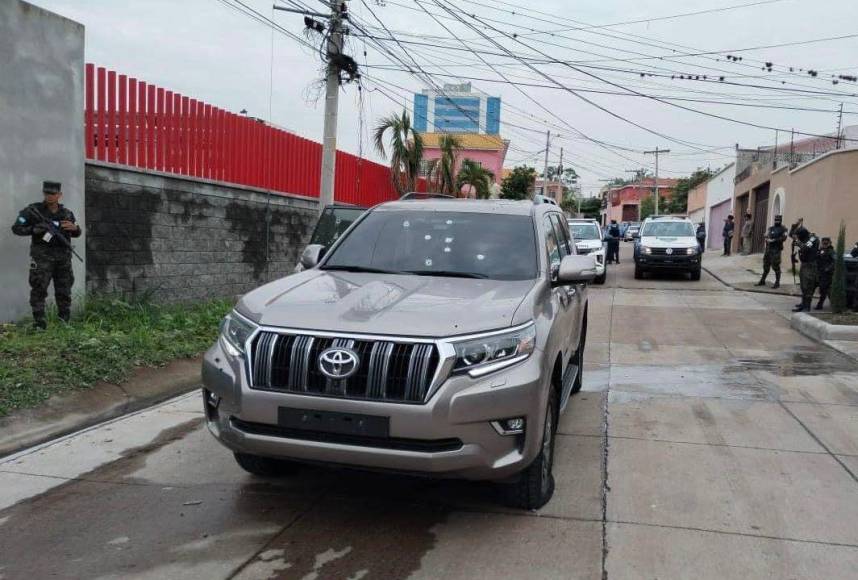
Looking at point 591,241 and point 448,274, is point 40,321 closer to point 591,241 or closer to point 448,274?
point 448,274

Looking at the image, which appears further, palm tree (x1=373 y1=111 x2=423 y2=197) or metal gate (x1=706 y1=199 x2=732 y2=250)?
metal gate (x1=706 y1=199 x2=732 y2=250)

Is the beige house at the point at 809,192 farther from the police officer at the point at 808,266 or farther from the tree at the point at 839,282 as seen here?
the tree at the point at 839,282

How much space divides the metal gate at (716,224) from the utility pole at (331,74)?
3069 cm

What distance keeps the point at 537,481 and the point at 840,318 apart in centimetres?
939

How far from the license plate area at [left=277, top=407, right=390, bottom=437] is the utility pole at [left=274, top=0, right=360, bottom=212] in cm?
995

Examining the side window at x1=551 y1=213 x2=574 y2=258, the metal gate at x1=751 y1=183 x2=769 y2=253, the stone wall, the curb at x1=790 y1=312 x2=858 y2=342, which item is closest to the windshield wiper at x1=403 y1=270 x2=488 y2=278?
the side window at x1=551 y1=213 x2=574 y2=258

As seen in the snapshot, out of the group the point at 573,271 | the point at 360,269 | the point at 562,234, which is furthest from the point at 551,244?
the point at 360,269

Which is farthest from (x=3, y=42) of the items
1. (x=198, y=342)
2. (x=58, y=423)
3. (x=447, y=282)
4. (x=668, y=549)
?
(x=668, y=549)

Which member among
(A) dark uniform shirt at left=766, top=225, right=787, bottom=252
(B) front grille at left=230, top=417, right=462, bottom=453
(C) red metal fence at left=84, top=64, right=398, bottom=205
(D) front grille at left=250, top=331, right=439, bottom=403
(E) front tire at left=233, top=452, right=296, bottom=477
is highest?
(C) red metal fence at left=84, top=64, right=398, bottom=205

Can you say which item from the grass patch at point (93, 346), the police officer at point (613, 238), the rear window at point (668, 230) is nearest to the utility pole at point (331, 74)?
the grass patch at point (93, 346)

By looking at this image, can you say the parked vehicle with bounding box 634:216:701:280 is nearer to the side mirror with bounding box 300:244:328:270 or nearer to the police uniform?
the police uniform

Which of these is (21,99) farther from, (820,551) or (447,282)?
(820,551)

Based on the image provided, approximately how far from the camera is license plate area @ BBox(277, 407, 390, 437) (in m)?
3.43

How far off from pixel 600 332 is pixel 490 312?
792cm
